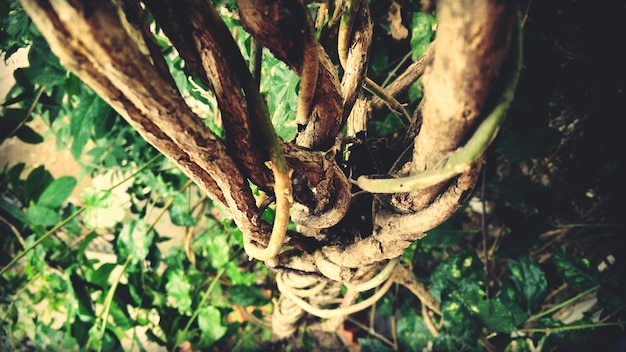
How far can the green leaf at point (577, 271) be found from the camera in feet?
2.72

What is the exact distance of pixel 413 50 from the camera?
0.71 metres

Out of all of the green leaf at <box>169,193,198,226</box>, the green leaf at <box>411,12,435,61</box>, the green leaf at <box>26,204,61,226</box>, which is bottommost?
the green leaf at <box>411,12,435,61</box>

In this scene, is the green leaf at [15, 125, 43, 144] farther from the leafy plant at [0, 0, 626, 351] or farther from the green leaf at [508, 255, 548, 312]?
the green leaf at [508, 255, 548, 312]

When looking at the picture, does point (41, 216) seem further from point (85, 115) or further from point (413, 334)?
point (413, 334)

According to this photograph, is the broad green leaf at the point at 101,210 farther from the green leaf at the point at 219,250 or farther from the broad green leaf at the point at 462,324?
the broad green leaf at the point at 462,324

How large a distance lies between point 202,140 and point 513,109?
730 mm

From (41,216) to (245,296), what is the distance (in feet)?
2.04

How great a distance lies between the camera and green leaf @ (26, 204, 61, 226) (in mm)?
886

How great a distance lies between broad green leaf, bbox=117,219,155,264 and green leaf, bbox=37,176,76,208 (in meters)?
0.18

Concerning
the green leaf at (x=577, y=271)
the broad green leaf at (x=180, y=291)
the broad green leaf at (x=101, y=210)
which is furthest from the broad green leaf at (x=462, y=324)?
the broad green leaf at (x=101, y=210)

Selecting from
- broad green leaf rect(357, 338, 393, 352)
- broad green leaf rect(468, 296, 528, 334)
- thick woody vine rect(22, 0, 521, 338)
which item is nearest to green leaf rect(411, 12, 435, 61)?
thick woody vine rect(22, 0, 521, 338)

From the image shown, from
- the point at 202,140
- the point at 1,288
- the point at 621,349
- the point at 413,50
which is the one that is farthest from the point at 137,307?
the point at 621,349

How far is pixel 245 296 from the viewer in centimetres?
106

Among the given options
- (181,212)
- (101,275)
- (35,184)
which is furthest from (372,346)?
(35,184)
